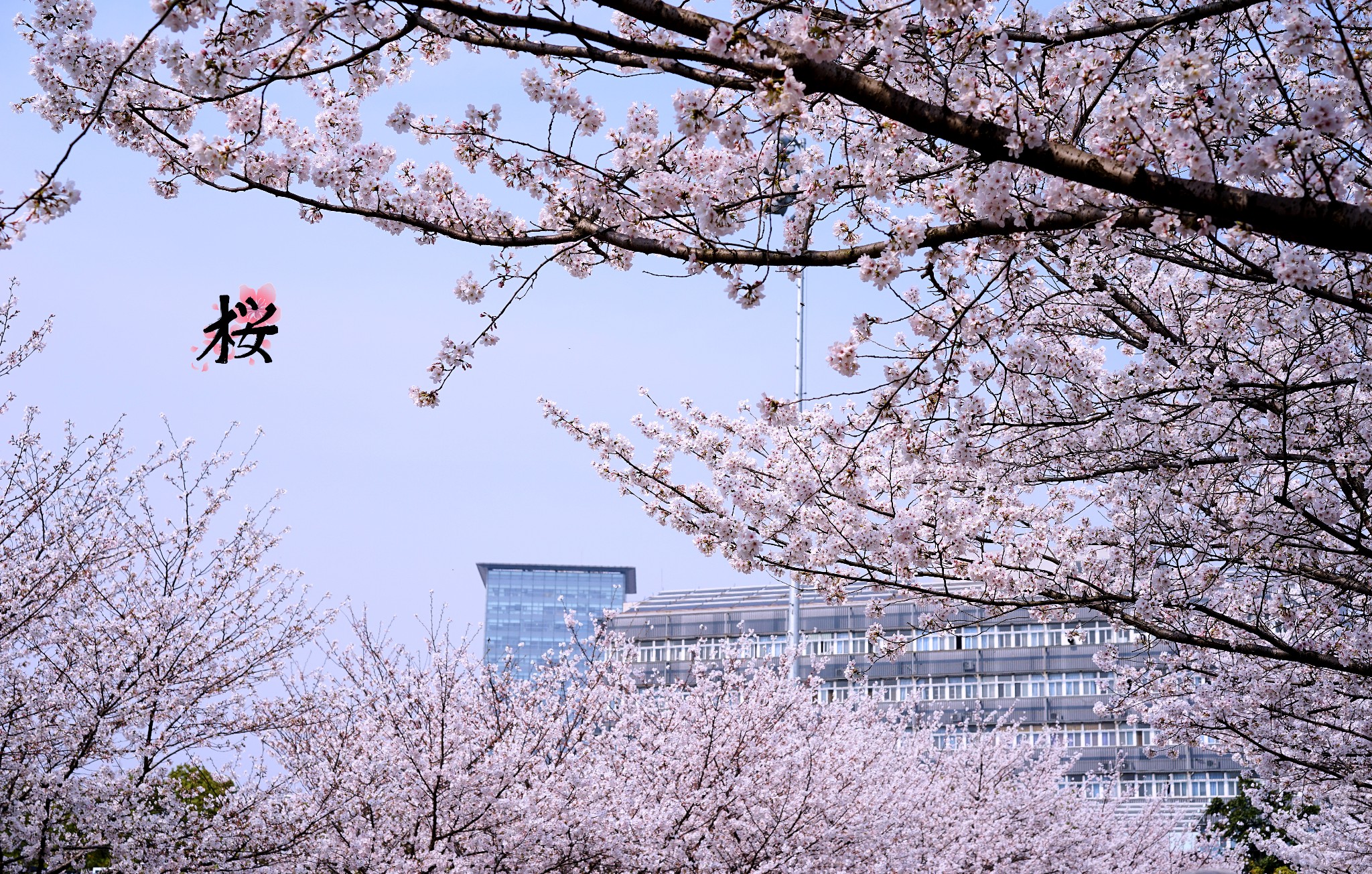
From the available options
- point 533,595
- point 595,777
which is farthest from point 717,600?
point 533,595

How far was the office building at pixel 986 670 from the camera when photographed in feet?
178

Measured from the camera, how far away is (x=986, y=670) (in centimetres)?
5969

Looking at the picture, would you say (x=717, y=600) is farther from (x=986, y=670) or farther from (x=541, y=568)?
(x=541, y=568)

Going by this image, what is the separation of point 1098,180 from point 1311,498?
4.20 meters

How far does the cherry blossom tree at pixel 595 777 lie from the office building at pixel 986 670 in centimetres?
3726

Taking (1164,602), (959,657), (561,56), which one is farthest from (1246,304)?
(959,657)

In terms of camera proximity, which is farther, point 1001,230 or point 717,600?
point 717,600

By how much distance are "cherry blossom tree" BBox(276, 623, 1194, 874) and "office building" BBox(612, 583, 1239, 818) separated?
37.3m

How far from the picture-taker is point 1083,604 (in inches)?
266

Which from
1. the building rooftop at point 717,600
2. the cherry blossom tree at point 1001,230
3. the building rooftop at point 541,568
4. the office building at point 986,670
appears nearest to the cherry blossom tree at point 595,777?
A: the cherry blossom tree at point 1001,230

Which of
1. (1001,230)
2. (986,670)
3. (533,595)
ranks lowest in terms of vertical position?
(986,670)

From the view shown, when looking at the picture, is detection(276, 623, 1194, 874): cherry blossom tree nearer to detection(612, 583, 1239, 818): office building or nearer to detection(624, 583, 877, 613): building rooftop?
detection(612, 583, 1239, 818): office building

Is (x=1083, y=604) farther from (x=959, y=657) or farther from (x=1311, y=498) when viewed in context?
(x=959, y=657)

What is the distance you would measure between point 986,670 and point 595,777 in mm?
52320
